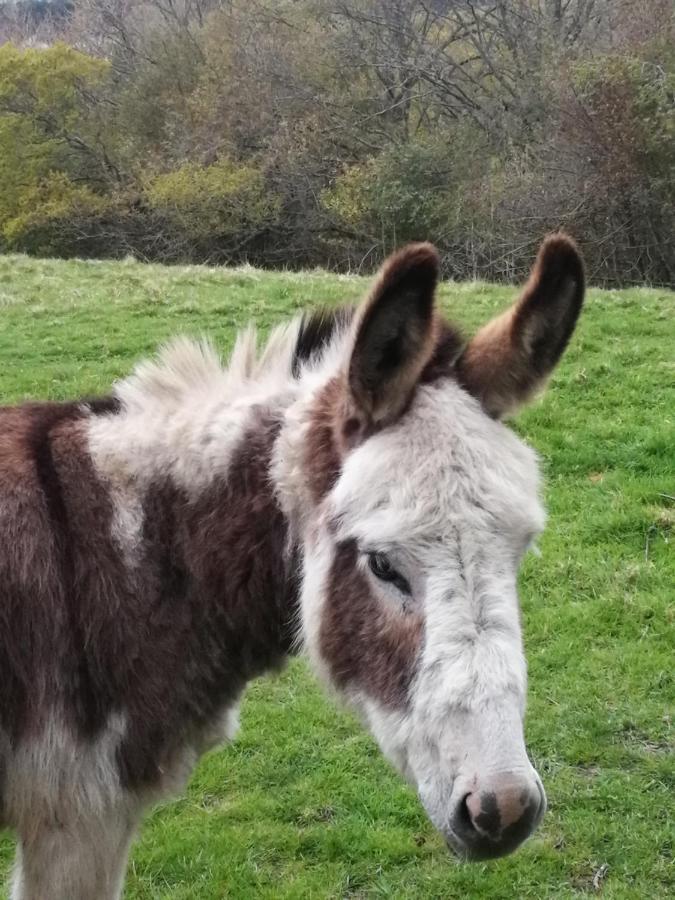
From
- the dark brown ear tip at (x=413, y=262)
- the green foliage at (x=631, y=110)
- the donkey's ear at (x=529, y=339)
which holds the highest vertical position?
the green foliage at (x=631, y=110)

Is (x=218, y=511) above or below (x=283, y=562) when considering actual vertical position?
above

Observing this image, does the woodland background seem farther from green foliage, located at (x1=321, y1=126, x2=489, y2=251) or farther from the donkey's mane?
the donkey's mane

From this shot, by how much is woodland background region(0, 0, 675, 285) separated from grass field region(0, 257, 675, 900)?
40.2ft

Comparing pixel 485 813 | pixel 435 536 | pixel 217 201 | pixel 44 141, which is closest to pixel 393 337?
pixel 435 536

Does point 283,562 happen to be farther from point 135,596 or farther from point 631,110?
point 631,110

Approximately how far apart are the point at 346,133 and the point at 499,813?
28.0 m

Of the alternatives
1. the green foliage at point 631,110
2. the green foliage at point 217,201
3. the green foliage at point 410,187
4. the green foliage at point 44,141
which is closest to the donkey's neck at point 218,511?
the green foliage at point 631,110

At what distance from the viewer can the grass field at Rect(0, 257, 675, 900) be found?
3.71 m

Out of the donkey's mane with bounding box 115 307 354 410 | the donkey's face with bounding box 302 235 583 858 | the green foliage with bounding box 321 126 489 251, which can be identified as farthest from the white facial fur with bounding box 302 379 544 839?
the green foliage with bounding box 321 126 489 251

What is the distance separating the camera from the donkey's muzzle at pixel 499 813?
1928mm

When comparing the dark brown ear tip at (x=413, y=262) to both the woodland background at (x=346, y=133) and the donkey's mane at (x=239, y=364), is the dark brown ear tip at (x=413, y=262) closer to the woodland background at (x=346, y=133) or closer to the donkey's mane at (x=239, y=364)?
the donkey's mane at (x=239, y=364)

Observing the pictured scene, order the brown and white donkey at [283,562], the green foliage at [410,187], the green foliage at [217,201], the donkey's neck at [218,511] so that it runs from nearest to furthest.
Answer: the brown and white donkey at [283,562], the donkey's neck at [218,511], the green foliage at [410,187], the green foliage at [217,201]

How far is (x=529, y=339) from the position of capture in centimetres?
248

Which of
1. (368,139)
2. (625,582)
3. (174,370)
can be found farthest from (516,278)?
(174,370)
